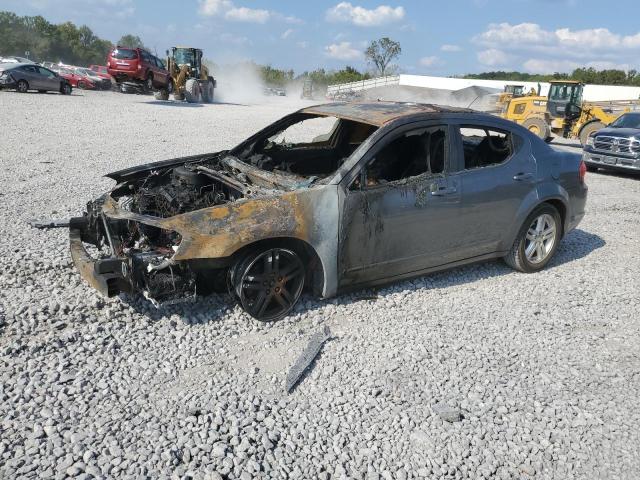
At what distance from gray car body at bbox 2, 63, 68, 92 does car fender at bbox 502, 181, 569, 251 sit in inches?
960

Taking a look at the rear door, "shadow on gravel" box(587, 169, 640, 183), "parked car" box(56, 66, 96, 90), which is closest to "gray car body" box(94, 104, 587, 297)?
"shadow on gravel" box(587, 169, 640, 183)

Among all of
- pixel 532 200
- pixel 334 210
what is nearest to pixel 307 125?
pixel 334 210

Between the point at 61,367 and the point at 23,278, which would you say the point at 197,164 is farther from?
the point at 61,367

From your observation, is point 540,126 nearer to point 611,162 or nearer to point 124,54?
point 611,162

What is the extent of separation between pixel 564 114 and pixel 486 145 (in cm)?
1502

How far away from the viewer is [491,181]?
4.95 m

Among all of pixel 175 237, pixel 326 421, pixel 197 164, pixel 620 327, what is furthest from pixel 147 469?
pixel 620 327

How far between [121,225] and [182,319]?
3.01 feet

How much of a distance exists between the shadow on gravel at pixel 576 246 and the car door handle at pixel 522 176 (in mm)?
1230

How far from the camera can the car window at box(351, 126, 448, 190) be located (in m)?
4.59

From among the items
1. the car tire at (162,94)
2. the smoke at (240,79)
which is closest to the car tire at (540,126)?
the car tire at (162,94)

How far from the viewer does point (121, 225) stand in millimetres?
4246

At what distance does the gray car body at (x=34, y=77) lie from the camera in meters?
23.2

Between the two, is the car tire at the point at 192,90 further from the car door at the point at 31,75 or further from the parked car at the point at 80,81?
the parked car at the point at 80,81
